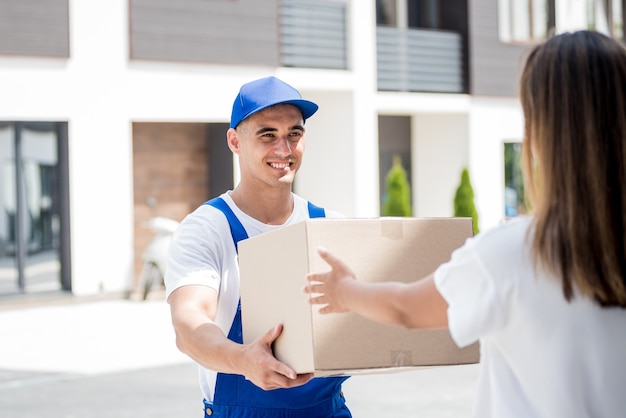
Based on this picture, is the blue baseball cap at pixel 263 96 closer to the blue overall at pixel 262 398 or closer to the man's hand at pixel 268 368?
the blue overall at pixel 262 398

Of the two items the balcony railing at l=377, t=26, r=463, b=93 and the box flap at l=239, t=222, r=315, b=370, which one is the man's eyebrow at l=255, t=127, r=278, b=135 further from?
the balcony railing at l=377, t=26, r=463, b=93

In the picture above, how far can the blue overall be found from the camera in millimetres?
3158

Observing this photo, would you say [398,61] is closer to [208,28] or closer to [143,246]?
[208,28]

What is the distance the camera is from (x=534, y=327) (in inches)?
86.3

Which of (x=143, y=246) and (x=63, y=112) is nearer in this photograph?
(x=63, y=112)

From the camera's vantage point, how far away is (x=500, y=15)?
2250 cm

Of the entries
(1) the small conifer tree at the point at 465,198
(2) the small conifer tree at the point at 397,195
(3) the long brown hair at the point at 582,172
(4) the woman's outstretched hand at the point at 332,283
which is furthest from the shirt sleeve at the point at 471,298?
(1) the small conifer tree at the point at 465,198

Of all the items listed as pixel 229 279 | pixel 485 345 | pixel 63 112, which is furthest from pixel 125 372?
pixel 485 345

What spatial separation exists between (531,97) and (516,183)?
21915 millimetres

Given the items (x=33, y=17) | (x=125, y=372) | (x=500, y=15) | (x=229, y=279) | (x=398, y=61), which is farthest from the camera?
(x=500, y=15)

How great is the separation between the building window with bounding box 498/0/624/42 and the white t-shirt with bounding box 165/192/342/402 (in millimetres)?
19721

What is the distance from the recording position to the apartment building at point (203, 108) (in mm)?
15375

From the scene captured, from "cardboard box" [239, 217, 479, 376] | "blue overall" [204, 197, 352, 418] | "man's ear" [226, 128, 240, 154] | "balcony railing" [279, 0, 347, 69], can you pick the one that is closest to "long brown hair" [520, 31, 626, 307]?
"cardboard box" [239, 217, 479, 376]

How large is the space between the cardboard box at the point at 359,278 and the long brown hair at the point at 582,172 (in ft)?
2.17
